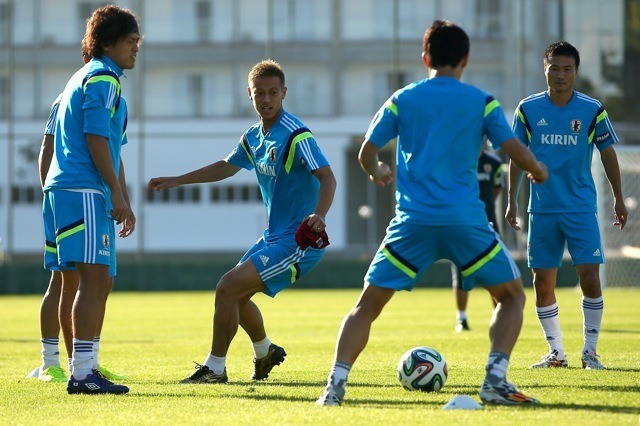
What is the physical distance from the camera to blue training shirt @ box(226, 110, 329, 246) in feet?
26.8

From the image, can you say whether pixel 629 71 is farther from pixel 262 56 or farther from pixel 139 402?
pixel 139 402

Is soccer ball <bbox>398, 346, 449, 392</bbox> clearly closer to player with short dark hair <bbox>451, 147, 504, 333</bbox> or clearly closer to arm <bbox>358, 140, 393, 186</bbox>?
arm <bbox>358, 140, 393, 186</bbox>

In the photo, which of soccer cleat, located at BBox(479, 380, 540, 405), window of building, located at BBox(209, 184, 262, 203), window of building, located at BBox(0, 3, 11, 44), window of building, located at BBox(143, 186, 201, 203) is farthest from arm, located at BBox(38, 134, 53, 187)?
window of building, located at BBox(0, 3, 11, 44)

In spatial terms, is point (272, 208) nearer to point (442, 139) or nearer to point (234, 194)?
point (442, 139)

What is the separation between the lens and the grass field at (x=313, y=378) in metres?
6.31

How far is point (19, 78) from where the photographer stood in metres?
36.9

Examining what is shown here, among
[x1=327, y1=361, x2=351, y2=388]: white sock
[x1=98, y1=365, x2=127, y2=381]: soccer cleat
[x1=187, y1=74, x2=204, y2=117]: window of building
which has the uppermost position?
[x1=187, y1=74, x2=204, y2=117]: window of building

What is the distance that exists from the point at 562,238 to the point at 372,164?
3097 mm

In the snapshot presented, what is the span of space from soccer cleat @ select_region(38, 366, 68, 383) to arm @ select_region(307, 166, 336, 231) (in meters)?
2.44

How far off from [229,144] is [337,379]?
25.2 meters

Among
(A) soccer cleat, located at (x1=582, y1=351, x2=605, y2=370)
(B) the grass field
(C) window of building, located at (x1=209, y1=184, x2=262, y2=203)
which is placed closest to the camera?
(B) the grass field

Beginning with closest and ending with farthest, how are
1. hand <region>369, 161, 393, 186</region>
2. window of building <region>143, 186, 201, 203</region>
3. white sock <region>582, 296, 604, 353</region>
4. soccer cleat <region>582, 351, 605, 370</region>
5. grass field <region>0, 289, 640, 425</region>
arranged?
1. grass field <region>0, 289, 640, 425</region>
2. hand <region>369, 161, 393, 186</region>
3. soccer cleat <region>582, 351, 605, 370</region>
4. white sock <region>582, 296, 604, 353</region>
5. window of building <region>143, 186, 201, 203</region>

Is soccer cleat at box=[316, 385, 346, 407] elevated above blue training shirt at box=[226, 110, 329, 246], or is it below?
below

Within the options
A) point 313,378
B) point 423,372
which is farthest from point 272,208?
point 423,372
